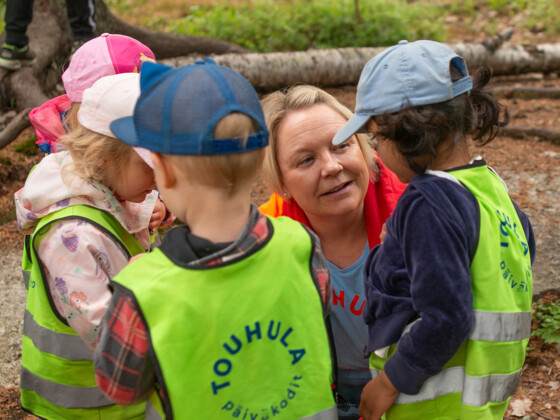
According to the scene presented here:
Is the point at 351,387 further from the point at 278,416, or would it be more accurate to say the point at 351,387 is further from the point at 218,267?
the point at 218,267

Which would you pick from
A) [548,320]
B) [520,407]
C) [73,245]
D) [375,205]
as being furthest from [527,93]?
[73,245]

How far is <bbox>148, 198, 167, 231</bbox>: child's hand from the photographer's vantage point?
253 centimetres

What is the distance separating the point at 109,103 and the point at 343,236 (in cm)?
118

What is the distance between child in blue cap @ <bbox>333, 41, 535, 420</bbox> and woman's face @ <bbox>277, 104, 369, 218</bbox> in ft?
1.82

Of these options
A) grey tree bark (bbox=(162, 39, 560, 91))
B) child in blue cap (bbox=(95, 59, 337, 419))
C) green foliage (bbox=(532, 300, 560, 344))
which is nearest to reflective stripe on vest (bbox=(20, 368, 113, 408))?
child in blue cap (bbox=(95, 59, 337, 419))

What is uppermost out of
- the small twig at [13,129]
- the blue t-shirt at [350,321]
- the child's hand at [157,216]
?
the child's hand at [157,216]

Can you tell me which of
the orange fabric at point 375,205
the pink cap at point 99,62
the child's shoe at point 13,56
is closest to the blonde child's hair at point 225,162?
the pink cap at point 99,62

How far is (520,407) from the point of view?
2.99 meters

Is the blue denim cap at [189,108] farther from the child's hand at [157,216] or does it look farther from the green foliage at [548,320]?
the green foliage at [548,320]

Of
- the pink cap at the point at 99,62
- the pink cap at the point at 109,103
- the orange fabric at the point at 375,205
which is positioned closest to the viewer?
the pink cap at the point at 109,103

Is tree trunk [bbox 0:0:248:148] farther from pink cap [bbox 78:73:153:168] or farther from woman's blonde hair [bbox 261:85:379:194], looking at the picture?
pink cap [bbox 78:73:153:168]

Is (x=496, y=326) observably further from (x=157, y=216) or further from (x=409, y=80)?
(x=157, y=216)

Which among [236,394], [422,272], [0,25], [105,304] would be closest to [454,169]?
[422,272]

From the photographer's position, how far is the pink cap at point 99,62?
7.68 feet
